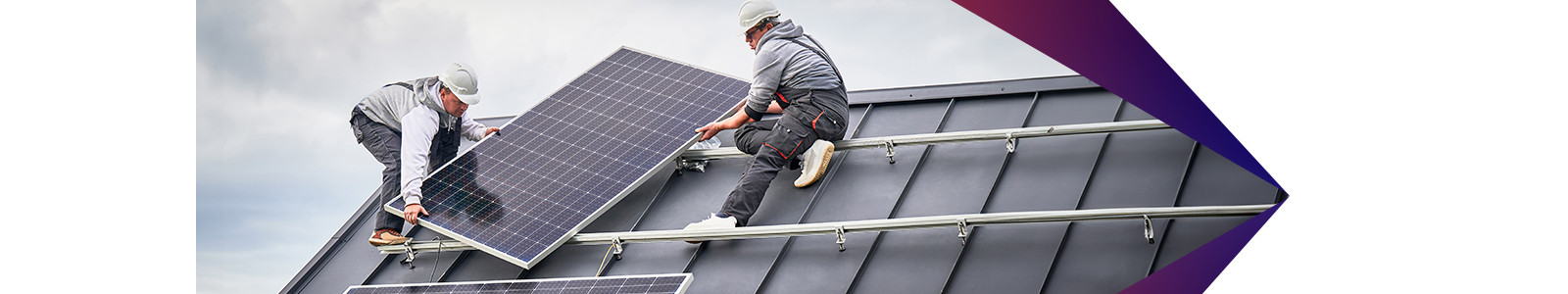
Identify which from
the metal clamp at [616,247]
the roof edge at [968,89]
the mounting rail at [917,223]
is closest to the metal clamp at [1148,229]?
the mounting rail at [917,223]

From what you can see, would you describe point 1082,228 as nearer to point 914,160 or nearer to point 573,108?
point 914,160

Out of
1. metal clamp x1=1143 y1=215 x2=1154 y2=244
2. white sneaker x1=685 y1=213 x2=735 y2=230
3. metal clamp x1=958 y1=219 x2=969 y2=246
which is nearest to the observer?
metal clamp x1=1143 y1=215 x2=1154 y2=244

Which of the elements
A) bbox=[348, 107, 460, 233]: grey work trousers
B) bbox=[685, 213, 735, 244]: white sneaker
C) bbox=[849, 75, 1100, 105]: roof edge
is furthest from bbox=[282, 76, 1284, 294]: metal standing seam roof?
bbox=[348, 107, 460, 233]: grey work trousers

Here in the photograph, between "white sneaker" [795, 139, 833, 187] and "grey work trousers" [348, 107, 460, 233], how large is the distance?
2900 millimetres

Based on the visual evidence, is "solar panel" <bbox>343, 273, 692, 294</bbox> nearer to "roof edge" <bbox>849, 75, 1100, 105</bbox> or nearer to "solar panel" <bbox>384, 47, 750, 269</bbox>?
"solar panel" <bbox>384, 47, 750, 269</bbox>

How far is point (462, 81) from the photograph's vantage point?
9.69 m

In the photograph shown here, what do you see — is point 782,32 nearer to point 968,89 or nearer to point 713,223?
point 713,223

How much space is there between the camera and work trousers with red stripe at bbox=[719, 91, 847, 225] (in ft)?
29.8

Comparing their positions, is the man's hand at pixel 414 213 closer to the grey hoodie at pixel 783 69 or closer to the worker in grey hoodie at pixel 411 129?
the worker in grey hoodie at pixel 411 129

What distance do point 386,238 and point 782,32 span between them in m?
3.32

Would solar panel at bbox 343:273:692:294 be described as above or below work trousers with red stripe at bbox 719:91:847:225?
below

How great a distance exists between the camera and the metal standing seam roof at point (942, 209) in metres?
7.92

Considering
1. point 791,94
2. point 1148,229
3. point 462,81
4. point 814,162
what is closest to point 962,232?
point 1148,229

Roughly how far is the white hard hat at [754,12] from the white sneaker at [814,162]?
1.00 metres
